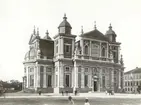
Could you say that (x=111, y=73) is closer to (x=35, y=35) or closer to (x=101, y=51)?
(x=101, y=51)

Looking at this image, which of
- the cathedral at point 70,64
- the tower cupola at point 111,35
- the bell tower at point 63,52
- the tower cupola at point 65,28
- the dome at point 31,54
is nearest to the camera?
the bell tower at point 63,52

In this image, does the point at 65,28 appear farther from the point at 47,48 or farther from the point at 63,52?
the point at 47,48

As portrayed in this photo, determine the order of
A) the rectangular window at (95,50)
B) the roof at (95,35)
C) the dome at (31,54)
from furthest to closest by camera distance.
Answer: the dome at (31,54) < the rectangular window at (95,50) < the roof at (95,35)

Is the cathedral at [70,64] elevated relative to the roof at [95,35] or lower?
lower

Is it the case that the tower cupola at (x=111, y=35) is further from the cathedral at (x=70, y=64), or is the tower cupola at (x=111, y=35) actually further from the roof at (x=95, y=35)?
the roof at (x=95, y=35)

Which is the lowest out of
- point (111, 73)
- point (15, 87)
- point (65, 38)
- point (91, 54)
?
point (15, 87)

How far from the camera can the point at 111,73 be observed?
4475 cm

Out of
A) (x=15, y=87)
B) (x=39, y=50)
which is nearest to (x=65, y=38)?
(x=39, y=50)

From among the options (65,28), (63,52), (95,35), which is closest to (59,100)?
(63,52)

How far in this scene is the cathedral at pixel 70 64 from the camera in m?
41.7

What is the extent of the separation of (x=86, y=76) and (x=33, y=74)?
29.9 feet

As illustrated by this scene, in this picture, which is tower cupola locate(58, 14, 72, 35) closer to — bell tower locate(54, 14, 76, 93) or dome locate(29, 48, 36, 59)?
bell tower locate(54, 14, 76, 93)

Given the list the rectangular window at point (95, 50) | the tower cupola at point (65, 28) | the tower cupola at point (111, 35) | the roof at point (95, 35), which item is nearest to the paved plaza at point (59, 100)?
the rectangular window at point (95, 50)

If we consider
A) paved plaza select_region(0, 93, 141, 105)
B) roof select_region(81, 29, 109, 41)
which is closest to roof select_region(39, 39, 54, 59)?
roof select_region(81, 29, 109, 41)
